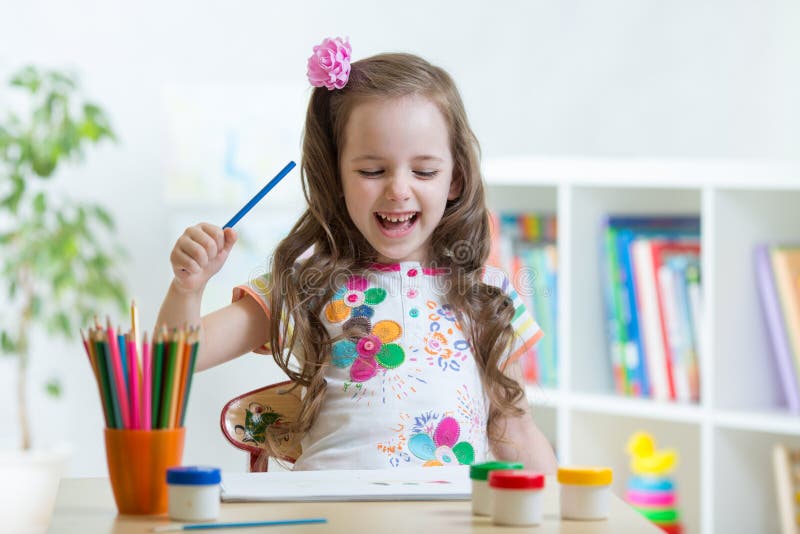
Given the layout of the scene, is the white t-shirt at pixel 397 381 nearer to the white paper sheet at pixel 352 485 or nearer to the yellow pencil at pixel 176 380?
the white paper sheet at pixel 352 485

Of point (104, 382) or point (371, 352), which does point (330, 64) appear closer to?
point (371, 352)

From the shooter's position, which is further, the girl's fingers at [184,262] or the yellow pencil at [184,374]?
the girl's fingers at [184,262]

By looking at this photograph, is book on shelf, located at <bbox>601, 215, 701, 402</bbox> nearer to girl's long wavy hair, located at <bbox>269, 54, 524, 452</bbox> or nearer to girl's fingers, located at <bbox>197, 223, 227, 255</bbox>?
girl's long wavy hair, located at <bbox>269, 54, 524, 452</bbox>

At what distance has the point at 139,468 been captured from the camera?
85 cm

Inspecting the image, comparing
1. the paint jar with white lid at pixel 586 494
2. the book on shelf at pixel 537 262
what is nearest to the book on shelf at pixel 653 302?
the book on shelf at pixel 537 262

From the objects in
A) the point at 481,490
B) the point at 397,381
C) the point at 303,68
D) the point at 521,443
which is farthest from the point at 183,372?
the point at 303,68

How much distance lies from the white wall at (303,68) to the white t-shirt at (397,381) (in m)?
1.76

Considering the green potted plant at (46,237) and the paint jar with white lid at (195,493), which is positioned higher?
the green potted plant at (46,237)

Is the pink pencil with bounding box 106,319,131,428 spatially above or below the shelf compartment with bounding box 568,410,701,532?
above

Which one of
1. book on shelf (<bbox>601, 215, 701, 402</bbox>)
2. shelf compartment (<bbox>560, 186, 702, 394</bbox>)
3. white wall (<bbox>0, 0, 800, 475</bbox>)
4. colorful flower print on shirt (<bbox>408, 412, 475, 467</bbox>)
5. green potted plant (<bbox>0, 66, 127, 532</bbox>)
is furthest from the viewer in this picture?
white wall (<bbox>0, 0, 800, 475</bbox>)

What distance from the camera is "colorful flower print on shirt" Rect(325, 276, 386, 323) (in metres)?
1.28

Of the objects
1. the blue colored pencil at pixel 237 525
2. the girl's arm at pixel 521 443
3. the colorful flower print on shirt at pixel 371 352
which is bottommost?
the blue colored pencil at pixel 237 525

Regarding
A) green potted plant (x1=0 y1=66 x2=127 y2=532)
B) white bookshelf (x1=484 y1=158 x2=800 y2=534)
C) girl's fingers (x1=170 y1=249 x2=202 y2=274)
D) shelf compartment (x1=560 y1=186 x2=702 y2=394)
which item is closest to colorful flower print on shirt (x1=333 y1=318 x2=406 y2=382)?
girl's fingers (x1=170 y1=249 x2=202 y2=274)

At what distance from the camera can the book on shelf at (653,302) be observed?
2365 mm
